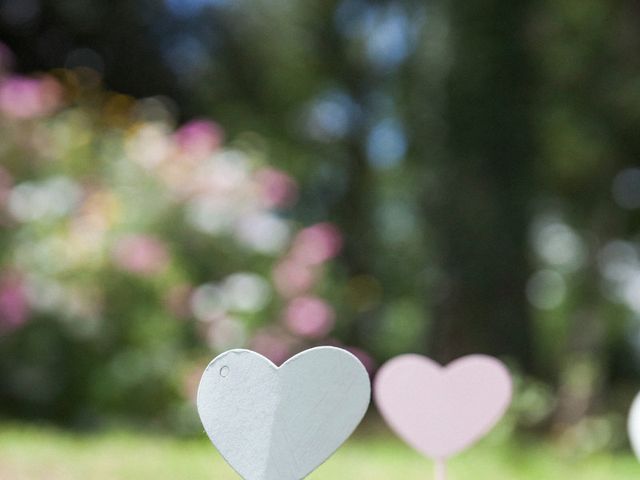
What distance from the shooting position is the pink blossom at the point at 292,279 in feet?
12.8

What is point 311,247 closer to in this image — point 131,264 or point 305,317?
point 305,317

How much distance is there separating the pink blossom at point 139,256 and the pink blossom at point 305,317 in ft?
2.03

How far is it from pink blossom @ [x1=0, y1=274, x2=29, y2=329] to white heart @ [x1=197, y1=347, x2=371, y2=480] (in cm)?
241

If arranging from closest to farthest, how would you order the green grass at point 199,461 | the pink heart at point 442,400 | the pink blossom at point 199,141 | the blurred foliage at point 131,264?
the pink heart at point 442,400, the green grass at point 199,461, the blurred foliage at point 131,264, the pink blossom at point 199,141

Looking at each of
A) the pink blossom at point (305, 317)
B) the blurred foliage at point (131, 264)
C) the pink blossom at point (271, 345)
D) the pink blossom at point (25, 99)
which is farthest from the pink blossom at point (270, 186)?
the pink blossom at point (25, 99)

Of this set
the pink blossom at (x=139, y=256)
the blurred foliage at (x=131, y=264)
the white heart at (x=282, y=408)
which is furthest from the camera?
the pink blossom at (x=139, y=256)

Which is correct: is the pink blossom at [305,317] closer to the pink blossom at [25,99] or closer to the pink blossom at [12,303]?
the pink blossom at [12,303]

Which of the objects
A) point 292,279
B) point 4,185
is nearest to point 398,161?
point 292,279

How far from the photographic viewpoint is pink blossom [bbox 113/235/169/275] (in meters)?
3.49

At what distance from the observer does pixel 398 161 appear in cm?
890

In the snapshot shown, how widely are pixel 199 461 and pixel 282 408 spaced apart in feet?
4.92

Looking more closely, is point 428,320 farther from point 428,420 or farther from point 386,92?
point 386,92

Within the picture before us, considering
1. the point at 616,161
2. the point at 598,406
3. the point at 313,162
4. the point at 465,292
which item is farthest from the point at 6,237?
the point at 313,162

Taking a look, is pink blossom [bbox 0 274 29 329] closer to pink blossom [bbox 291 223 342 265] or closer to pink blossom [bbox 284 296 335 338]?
pink blossom [bbox 284 296 335 338]
